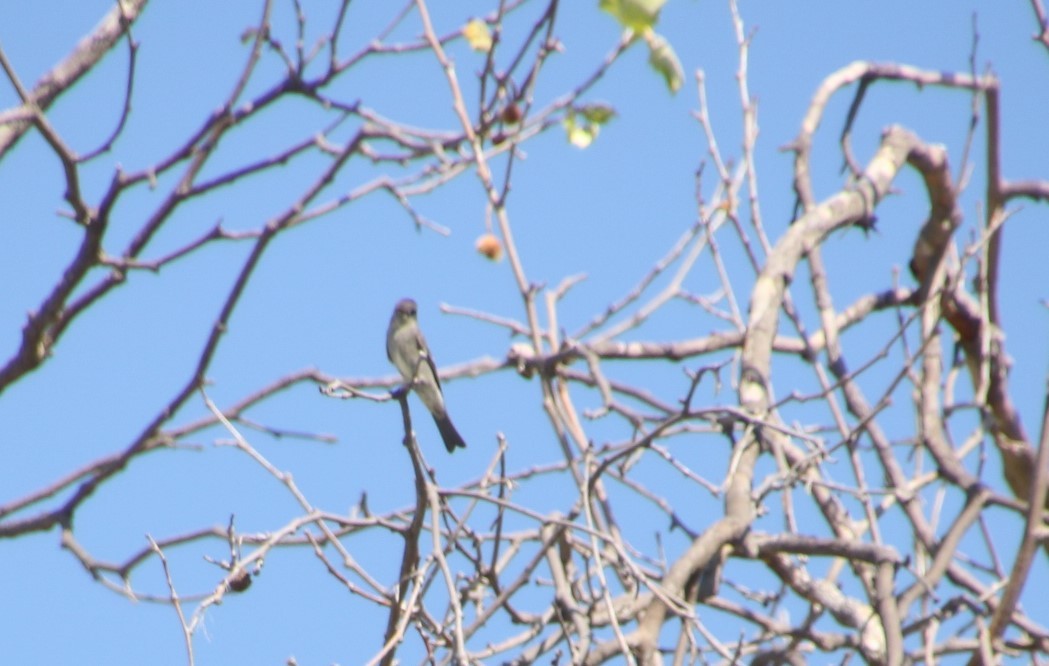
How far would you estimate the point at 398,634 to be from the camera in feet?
8.42

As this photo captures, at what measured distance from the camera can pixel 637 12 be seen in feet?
6.52

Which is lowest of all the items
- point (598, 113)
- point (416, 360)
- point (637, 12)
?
point (637, 12)

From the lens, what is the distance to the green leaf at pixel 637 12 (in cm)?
198

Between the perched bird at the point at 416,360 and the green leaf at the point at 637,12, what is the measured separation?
9.64 feet

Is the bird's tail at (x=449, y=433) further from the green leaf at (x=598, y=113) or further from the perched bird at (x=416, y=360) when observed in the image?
the green leaf at (x=598, y=113)

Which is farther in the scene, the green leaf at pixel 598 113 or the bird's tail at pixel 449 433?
the bird's tail at pixel 449 433

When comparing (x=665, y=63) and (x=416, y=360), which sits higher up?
(x=416, y=360)

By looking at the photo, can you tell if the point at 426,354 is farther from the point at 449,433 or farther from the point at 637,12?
the point at 637,12

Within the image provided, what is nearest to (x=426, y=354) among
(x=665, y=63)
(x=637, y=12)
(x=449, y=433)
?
(x=449, y=433)

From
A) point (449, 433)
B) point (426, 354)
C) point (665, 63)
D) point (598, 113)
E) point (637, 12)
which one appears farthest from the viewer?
point (449, 433)

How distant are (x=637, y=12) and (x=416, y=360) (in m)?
3.61

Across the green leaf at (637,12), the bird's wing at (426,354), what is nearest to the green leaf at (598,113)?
the bird's wing at (426,354)

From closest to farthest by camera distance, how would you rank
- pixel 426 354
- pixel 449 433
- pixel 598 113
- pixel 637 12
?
pixel 637 12, pixel 598 113, pixel 426 354, pixel 449 433

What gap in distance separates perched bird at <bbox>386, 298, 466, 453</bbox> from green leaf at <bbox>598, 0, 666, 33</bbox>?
9.64 feet
